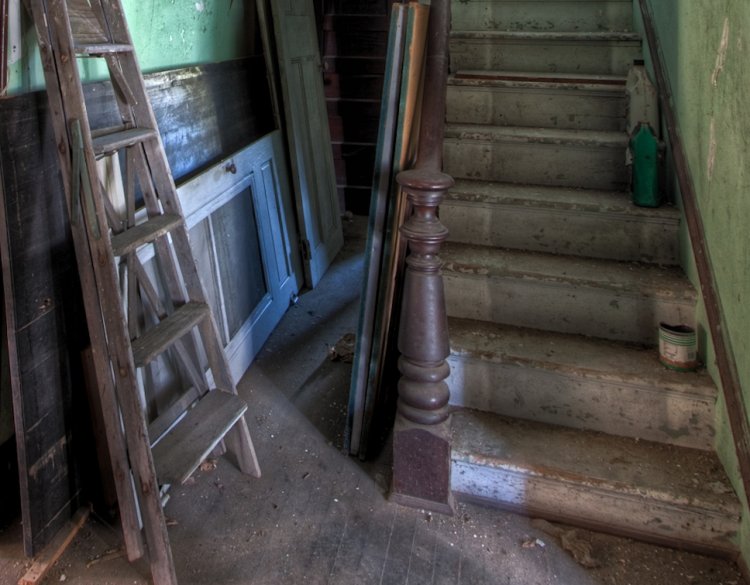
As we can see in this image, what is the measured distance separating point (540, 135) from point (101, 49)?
159 cm

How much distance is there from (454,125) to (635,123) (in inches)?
28.8

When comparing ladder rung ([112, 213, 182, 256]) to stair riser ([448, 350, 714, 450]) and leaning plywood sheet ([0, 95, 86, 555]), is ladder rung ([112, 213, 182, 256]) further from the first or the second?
stair riser ([448, 350, 714, 450])

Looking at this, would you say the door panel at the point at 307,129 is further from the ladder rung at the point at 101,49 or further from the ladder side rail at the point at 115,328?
the ladder side rail at the point at 115,328

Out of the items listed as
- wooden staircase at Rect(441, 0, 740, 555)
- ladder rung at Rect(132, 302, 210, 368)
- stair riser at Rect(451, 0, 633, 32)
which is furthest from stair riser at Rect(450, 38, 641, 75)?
ladder rung at Rect(132, 302, 210, 368)

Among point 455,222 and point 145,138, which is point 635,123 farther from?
point 145,138

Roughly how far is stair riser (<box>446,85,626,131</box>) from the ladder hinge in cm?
110

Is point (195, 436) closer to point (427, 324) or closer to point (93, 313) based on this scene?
point (93, 313)

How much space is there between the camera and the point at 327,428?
7.14ft

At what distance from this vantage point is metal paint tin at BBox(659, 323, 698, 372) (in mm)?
1728

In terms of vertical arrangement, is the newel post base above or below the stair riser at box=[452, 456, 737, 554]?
above

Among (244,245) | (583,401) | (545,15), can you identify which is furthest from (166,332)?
(545,15)

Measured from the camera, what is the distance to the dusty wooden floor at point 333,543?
1575 millimetres

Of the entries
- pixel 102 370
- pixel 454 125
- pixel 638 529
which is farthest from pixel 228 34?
pixel 638 529

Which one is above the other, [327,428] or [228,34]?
[228,34]
